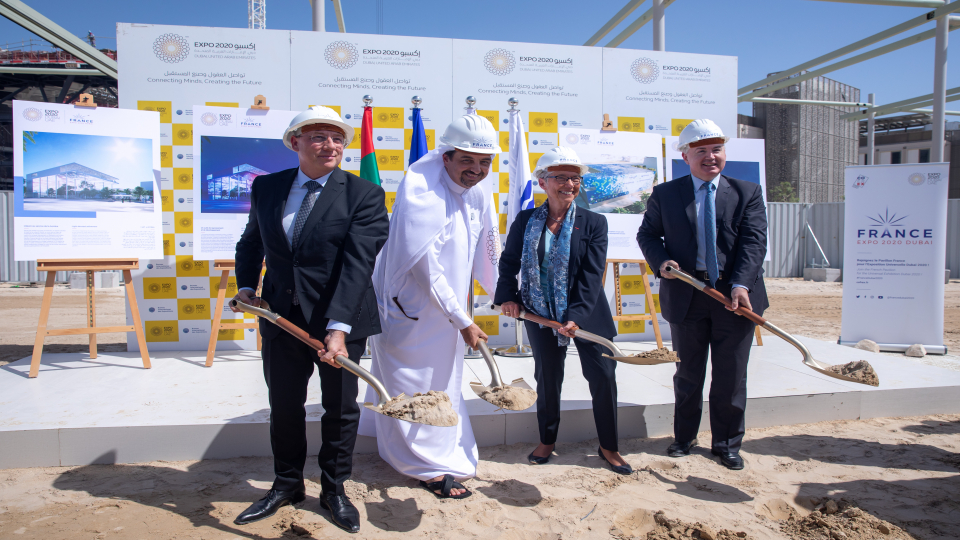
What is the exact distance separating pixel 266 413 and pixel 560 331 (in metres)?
1.83

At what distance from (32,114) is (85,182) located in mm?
603

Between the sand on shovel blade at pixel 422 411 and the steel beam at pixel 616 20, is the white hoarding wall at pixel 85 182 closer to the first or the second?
Result: the sand on shovel blade at pixel 422 411

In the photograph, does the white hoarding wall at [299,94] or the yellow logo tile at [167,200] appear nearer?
the white hoarding wall at [299,94]

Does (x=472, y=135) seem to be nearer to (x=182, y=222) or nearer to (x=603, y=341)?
(x=603, y=341)

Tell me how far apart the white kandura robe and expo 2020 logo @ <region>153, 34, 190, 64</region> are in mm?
3846

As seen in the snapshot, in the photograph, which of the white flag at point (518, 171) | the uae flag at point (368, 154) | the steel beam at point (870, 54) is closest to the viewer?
the uae flag at point (368, 154)

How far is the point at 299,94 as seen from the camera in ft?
17.3

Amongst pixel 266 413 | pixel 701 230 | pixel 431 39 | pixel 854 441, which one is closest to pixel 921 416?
pixel 854 441

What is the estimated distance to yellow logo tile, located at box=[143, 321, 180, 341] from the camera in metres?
5.14

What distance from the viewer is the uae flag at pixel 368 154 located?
15.5 feet

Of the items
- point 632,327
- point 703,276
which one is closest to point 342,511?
point 703,276

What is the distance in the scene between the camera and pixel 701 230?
2.95 m

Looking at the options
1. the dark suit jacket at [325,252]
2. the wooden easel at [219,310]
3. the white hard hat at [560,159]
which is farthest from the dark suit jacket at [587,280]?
the wooden easel at [219,310]

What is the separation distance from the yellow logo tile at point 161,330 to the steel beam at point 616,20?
6.11m
